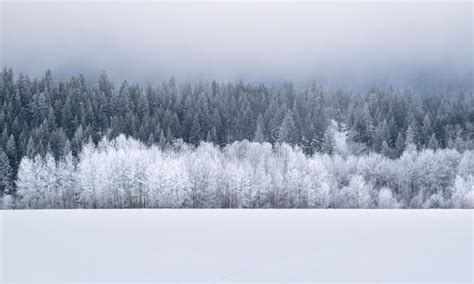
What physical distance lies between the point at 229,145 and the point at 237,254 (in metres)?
49.0

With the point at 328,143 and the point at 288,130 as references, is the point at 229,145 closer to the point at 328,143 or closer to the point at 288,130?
the point at 288,130

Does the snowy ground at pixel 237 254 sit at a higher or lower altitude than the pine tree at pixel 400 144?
lower

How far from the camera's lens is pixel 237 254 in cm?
1471

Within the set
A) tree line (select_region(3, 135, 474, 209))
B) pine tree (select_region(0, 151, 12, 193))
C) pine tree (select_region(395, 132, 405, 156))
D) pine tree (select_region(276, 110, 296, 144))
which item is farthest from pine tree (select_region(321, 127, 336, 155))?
pine tree (select_region(0, 151, 12, 193))

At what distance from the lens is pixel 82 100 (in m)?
64.2

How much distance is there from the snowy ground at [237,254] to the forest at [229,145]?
3376 cm

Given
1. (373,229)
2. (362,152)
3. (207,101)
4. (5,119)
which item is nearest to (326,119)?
(362,152)

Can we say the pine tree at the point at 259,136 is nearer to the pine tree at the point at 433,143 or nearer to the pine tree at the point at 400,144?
the pine tree at the point at 400,144

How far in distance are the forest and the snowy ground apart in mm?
33755

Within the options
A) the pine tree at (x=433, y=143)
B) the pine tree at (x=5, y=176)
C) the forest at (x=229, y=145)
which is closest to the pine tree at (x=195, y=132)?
the forest at (x=229, y=145)

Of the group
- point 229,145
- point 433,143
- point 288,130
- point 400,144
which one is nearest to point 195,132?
point 229,145

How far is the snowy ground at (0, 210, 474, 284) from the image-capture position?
11.9 meters

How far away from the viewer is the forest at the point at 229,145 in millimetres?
54903

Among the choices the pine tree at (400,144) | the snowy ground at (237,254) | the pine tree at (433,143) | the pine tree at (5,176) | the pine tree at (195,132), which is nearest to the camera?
the snowy ground at (237,254)
